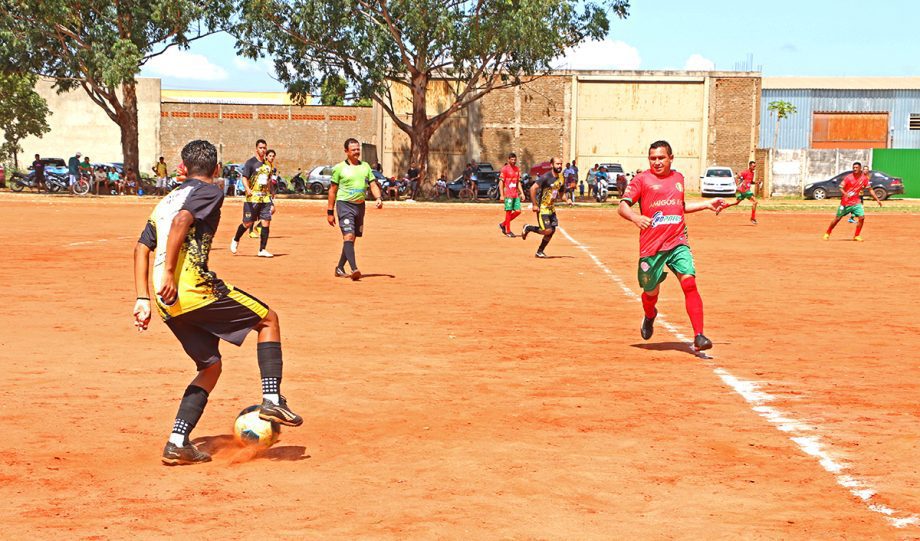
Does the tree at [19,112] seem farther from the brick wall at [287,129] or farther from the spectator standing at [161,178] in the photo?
the spectator standing at [161,178]

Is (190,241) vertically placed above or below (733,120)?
below

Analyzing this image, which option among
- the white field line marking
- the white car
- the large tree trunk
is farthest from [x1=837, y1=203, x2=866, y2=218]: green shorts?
the large tree trunk

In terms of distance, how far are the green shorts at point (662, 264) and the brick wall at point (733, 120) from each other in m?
55.3

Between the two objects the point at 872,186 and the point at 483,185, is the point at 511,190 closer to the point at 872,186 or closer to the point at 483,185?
the point at 483,185

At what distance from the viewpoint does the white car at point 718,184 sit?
57.4 meters

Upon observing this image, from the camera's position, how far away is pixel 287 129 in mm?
68375

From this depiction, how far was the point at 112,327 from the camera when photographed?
11742mm

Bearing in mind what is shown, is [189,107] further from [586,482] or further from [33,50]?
[586,482]

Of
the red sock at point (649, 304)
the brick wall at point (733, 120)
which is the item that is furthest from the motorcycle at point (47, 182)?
the red sock at point (649, 304)

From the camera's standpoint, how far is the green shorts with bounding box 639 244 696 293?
34.1 feet

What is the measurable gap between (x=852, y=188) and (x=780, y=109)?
138 feet

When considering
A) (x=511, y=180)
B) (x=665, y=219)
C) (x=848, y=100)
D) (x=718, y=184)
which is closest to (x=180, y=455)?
(x=665, y=219)

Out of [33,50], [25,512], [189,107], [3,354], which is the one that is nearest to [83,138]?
[189,107]

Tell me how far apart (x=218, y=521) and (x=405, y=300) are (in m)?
9.22
